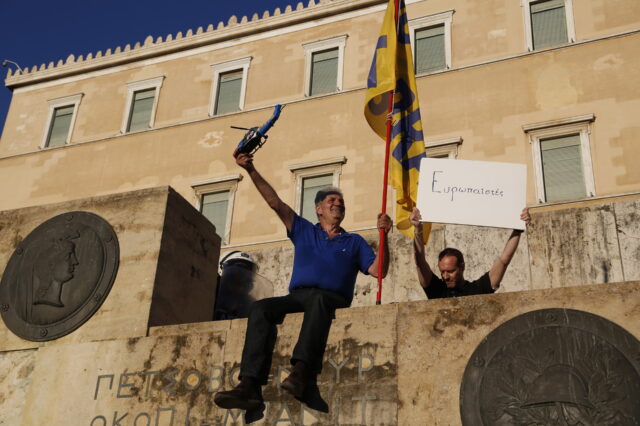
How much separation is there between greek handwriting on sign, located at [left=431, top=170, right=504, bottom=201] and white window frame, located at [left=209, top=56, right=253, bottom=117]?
700 inches

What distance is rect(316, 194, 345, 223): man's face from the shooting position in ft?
20.1

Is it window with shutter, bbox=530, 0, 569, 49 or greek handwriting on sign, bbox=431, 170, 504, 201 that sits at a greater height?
window with shutter, bbox=530, 0, 569, 49

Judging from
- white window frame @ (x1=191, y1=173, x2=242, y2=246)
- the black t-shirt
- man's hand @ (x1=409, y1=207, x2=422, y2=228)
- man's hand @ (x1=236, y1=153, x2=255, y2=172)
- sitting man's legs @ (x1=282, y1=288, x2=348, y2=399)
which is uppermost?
white window frame @ (x1=191, y1=173, x2=242, y2=246)

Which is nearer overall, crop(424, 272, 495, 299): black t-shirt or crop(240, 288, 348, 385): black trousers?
crop(240, 288, 348, 385): black trousers

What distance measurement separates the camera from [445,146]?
65.2ft

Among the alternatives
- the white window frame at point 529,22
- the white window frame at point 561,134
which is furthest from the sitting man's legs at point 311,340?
the white window frame at point 529,22

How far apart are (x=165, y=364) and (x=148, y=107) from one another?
19789 millimetres

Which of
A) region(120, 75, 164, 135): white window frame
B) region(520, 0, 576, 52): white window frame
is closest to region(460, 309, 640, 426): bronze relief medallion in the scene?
region(520, 0, 576, 52): white window frame

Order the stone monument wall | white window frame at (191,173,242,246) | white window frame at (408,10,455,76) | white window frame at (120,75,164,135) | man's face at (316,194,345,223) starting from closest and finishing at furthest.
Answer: the stone monument wall < man's face at (316,194,345,223) < white window frame at (408,10,455,76) < white window frame at (191,173,242,246) < white window frame at (120,75,164,135)

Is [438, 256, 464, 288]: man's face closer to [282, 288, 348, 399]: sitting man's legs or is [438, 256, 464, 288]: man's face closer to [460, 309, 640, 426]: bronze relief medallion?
[282, 288, 348, 399]: sitting man's legs

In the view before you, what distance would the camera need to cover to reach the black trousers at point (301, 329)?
528 centimetres

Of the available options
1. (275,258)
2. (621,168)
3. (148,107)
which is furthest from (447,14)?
(275,258)

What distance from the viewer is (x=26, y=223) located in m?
7.22

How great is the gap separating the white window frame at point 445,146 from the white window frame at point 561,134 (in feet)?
5.18
